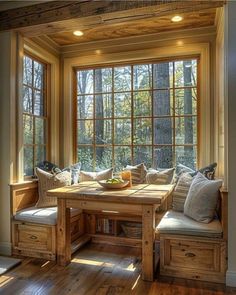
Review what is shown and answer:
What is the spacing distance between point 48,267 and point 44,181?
3.08 ft

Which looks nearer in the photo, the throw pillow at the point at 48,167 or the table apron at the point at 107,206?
the table apron at the point at 107,206

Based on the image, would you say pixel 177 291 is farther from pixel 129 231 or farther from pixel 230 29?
pixel 230 29

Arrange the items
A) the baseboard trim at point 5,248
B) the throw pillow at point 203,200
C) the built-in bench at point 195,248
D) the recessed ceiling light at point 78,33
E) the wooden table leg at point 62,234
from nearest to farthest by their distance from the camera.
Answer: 1. the built-in bench at point 195,248
2. the throw pillow at point 203,200
3. the wooden table leg at point 62,234
4. the baseboard trim at point 5,248
5. the recessed ceiling light at point 78,33

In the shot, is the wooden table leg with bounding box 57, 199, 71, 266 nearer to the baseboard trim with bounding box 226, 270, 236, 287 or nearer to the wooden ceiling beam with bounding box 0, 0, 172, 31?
the baseboard trim with bounding box 226, 270, 236, 287

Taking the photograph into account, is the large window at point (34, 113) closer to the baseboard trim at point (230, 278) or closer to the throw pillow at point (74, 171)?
the throw pillow at point (74, 171)

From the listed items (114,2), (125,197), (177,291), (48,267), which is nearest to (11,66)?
(114,2)

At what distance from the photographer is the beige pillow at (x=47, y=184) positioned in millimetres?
2986

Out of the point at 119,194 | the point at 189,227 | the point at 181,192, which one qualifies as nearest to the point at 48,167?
the point at 119,194

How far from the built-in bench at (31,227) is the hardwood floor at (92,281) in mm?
118

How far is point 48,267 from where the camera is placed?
8.38 feet

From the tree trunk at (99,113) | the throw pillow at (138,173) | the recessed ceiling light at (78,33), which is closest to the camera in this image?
the throw pillow at (138,173)

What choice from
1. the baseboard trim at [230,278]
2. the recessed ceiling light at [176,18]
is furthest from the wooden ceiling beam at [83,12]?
the baseboard trim at [230,278]

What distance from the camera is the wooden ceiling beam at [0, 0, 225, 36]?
246 cm

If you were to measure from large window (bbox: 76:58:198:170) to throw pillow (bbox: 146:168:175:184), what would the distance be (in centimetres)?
28
